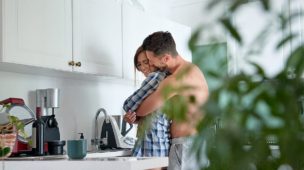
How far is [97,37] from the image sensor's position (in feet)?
9.85

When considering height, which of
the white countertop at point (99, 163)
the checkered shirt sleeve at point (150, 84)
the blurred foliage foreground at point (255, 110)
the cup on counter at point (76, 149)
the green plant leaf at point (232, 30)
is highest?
the checkered shirt sleeve at point (150, 84)

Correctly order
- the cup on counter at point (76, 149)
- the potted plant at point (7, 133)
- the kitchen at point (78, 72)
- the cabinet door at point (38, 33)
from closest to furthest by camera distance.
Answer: the cup on counter at point (76, 149), the potted plant at point (7, 133), the cabinet door at point (38, 33), the kitchen at point (78, 72)

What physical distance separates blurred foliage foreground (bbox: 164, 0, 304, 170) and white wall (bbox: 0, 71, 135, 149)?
8.22 feet

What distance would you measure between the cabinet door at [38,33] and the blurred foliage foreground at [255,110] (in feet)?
6.73

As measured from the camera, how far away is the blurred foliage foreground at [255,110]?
1.07ft

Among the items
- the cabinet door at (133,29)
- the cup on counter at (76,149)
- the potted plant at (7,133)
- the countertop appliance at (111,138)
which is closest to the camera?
the cup on counter at (76,149)

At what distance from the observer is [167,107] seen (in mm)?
405

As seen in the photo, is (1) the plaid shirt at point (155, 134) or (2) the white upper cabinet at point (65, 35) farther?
(1) the plaid shirt at point (155, 134)

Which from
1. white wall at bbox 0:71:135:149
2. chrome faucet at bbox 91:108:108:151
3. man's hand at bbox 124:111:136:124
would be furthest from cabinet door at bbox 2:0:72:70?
chrome faucet at bbox 91:108:108:151

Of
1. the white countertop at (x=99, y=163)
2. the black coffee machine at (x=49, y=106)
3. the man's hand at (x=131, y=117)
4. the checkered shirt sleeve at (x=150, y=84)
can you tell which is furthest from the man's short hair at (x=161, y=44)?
the white countertop at (x=99, y=163)

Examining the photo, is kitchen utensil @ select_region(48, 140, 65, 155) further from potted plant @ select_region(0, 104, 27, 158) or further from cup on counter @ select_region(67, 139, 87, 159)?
cup on counter @ select_region(67, 139, 87, 159)

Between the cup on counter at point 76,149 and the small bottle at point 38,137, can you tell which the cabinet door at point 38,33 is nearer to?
the small bottle at point 38,137

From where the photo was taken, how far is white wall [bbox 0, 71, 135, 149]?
2779 mm

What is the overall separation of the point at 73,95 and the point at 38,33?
0.86 m
